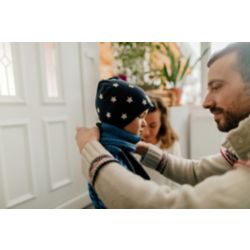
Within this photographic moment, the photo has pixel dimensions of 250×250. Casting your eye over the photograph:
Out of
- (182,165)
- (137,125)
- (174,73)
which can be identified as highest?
(174,73)

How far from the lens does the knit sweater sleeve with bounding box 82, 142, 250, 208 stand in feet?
1.34

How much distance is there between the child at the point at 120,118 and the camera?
0.47m

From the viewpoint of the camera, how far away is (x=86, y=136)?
18.7 inches

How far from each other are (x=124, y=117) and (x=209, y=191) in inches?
8.2

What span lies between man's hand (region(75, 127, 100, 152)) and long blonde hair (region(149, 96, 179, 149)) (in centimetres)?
17

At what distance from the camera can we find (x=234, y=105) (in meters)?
0.44

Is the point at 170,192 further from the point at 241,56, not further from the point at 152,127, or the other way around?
the point at 241,56

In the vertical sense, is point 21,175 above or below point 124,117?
below

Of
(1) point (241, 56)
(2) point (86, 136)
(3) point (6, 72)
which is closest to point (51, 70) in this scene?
(3) point (6, 72)

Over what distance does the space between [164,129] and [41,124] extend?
0.30 meters

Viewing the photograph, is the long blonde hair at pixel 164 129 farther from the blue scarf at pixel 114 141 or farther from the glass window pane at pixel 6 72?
the glass window pane at pixel 6 72

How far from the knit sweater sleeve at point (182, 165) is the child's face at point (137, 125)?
0.08m
